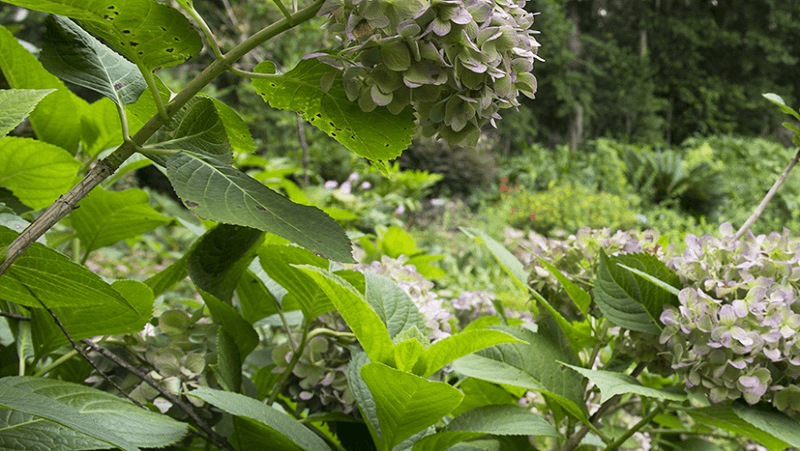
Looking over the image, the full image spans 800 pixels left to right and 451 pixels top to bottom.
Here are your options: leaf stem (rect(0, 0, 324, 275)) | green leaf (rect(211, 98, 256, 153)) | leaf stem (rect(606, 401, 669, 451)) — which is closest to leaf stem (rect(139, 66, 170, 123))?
leaf stem (rect(0, 0, 324, 275))

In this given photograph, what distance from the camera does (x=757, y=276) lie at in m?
0.67

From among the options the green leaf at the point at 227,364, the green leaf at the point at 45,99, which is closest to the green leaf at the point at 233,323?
the green leaf at the point at 227,364

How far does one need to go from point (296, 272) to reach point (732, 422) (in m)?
0.46

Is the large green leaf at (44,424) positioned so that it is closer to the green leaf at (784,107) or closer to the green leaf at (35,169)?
the green leaf at (35,169)

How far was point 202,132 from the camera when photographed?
51 cm

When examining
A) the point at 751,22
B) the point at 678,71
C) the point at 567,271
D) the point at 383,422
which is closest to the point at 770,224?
the point at 567,271

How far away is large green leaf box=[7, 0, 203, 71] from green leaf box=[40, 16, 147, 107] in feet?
0.19

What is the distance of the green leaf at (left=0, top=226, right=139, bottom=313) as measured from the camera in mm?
406

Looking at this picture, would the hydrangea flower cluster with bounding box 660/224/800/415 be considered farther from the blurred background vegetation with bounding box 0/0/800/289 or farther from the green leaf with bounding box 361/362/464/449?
the blurred background vegetation with bounding box 0/0/800/289

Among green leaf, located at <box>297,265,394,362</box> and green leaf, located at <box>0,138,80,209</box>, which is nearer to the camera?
green leaf, located at <box>297,265,394,362</box>

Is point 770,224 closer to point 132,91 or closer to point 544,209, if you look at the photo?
point 544,209

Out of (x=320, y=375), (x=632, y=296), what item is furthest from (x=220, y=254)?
(x=632, y=296)

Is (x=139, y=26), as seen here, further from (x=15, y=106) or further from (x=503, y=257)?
(x=503, y=257)

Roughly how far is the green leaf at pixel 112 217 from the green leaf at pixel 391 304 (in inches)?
13.8
